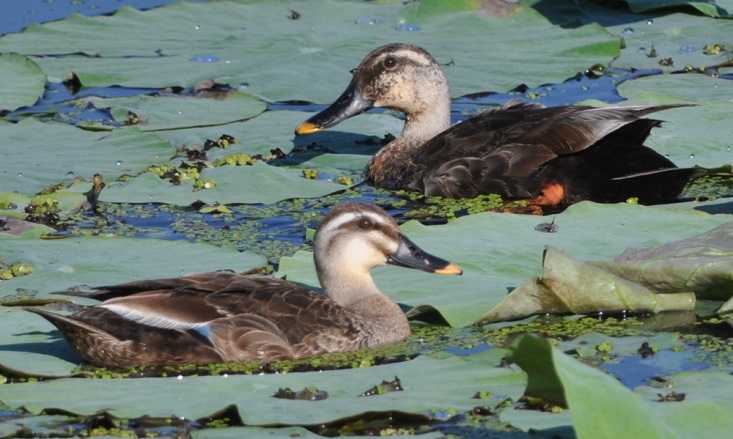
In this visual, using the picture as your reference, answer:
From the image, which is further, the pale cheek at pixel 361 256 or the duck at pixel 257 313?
the pale cheek at pixel 361 256

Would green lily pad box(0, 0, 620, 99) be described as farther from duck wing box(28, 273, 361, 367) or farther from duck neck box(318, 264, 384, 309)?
duck wing box(28, 273, 361, 367)

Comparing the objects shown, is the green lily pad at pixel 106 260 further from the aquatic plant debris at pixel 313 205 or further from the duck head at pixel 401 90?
the duck head at pixel 401 90

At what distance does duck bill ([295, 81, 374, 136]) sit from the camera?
416 inches

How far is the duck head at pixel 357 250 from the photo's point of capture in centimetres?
705

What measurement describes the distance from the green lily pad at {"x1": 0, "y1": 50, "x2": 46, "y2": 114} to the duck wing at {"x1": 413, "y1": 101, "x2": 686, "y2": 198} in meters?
3.41

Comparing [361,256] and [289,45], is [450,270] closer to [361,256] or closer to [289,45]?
[361,256]

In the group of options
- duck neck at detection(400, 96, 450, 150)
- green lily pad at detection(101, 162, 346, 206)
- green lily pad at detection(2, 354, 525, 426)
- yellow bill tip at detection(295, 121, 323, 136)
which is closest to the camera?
green lily pad at detection(2, 354, 525, 426)

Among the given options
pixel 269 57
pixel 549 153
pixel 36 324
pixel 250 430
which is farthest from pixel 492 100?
pixel 250 430

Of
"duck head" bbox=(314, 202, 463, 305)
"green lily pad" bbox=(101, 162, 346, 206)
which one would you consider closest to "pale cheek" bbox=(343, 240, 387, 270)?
"duck head" bbox=(314, 202, 463, 305)

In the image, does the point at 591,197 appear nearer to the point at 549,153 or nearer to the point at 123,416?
the point at 549,153

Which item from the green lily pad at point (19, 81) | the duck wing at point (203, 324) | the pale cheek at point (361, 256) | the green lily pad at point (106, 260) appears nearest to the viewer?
the duck wing at point (203, 324)

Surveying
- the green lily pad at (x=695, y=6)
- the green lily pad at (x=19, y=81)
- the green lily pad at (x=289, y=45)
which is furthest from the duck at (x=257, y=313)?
the green lily pad at (x=695, y=6)

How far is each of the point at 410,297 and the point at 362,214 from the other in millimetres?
490

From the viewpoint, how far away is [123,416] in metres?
5.45
